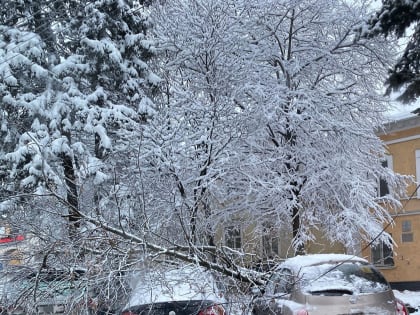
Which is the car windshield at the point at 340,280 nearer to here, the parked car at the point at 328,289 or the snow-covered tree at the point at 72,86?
the parked car at the point at 328,289

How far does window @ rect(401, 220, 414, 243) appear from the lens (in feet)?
67.3

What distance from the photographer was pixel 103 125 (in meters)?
13.7

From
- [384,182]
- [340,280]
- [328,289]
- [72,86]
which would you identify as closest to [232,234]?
[72,86]

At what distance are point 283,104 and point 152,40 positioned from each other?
184 inches

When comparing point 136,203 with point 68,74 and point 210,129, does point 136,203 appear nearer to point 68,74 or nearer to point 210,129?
point 210,129


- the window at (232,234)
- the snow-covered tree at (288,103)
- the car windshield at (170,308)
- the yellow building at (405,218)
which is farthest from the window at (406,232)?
the car windshield at (170,308)

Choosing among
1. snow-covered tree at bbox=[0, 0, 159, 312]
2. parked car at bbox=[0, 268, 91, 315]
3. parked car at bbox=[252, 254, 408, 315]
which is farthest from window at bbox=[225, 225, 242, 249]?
parked car at bbox=[0, 268, 91, 315]

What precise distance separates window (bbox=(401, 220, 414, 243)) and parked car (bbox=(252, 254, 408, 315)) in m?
15.8

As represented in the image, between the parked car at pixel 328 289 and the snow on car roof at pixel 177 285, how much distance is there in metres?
0.60

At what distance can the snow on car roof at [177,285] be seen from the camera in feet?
17.8

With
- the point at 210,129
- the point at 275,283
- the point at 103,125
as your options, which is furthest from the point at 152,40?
the point at 275,283

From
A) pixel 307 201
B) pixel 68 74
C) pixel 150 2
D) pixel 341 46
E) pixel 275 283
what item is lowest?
pixel 275 283

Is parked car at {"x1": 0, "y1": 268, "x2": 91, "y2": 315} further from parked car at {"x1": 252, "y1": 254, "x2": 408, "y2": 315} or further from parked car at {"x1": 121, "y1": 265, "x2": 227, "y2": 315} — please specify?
parked car at {"x1": 252, "y1": 254, "x2": 408, "y2": 315}

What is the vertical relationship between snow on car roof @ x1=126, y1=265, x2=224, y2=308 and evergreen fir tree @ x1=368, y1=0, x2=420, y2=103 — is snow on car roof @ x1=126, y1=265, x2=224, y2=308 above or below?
below
